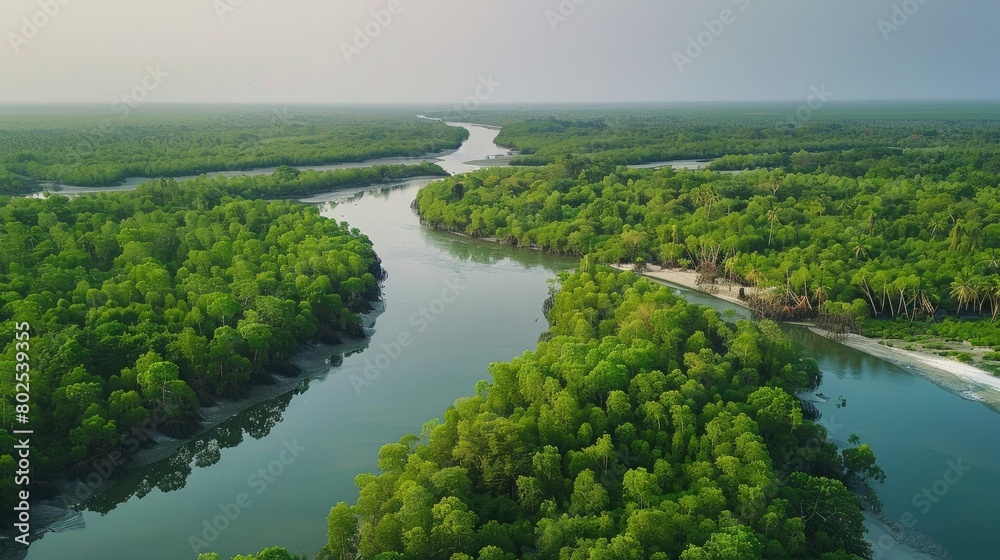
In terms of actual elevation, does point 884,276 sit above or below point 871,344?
above

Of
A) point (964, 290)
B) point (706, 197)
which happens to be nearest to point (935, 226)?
point (964, 290)

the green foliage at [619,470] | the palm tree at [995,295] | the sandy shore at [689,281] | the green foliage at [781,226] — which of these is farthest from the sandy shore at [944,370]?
the green foliage at [619,470]

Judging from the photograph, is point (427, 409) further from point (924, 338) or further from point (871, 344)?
point (924, 338)

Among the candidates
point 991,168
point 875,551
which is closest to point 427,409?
point 875,551

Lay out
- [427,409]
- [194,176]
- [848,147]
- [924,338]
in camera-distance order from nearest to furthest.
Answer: [427,409] → [924,338] → [194,176] → [848,147]

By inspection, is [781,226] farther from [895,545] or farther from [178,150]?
[178,150]

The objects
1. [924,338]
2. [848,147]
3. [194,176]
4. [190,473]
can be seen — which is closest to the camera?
[190,473]

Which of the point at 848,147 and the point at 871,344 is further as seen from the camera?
the point at 848,147

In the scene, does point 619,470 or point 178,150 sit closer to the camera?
point 619,470
